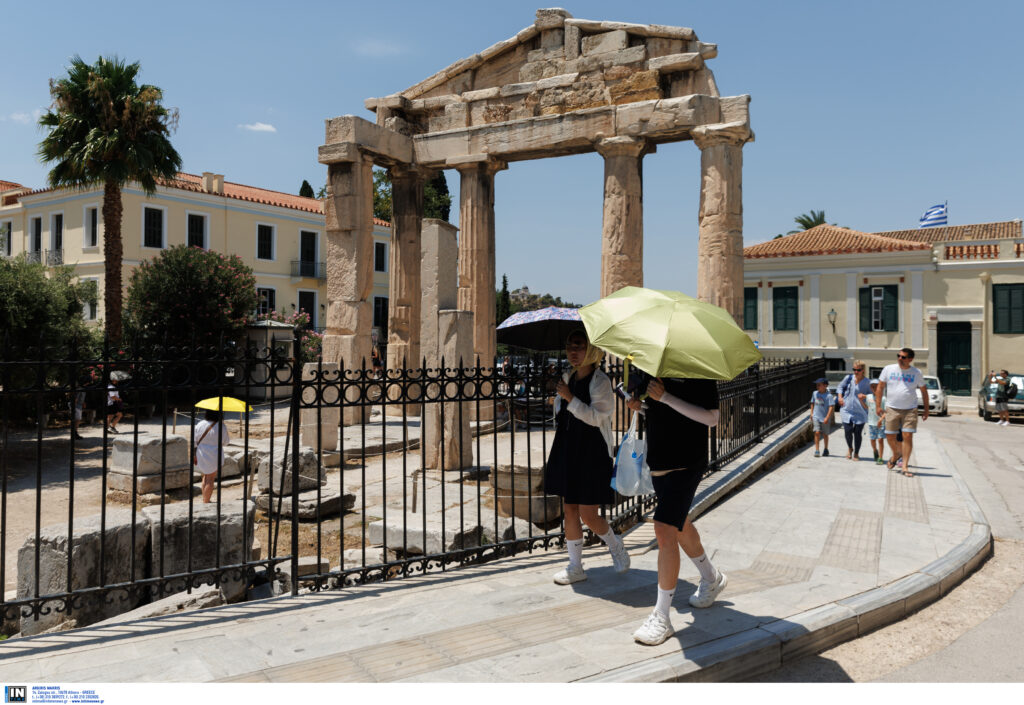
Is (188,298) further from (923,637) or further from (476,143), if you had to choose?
(923,637)

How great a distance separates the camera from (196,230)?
2680 centimetres

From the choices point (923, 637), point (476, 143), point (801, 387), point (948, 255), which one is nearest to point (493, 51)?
point (476, 143)

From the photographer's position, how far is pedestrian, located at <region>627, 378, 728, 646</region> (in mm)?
3656

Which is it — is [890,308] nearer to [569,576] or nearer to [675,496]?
[569,576]

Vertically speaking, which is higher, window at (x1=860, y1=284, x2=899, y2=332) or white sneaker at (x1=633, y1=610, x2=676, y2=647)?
window at (x1=860, y1=284, x2=899, y2=332)

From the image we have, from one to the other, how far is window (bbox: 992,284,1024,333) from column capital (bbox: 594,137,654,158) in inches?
733

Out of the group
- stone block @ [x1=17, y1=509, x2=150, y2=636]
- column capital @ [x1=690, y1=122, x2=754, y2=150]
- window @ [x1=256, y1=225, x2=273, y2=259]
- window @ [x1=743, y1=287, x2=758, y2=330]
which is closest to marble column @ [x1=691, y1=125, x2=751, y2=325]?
column capital @ [x1=690, y1=122, x2=754, y2=150]

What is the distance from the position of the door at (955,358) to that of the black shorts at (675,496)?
26.3 m

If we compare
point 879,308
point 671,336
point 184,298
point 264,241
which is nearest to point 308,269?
point 264,241

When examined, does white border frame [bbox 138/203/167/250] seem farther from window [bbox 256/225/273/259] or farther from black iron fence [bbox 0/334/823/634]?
black iron fence [bbox 0/334/823/634]

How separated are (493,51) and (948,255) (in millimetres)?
19773

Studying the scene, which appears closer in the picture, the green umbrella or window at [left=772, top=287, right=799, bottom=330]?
the green umbrella

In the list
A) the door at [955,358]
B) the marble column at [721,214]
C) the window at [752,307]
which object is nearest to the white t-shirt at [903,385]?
the marble column at [721,214]

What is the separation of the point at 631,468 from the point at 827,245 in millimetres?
27162
